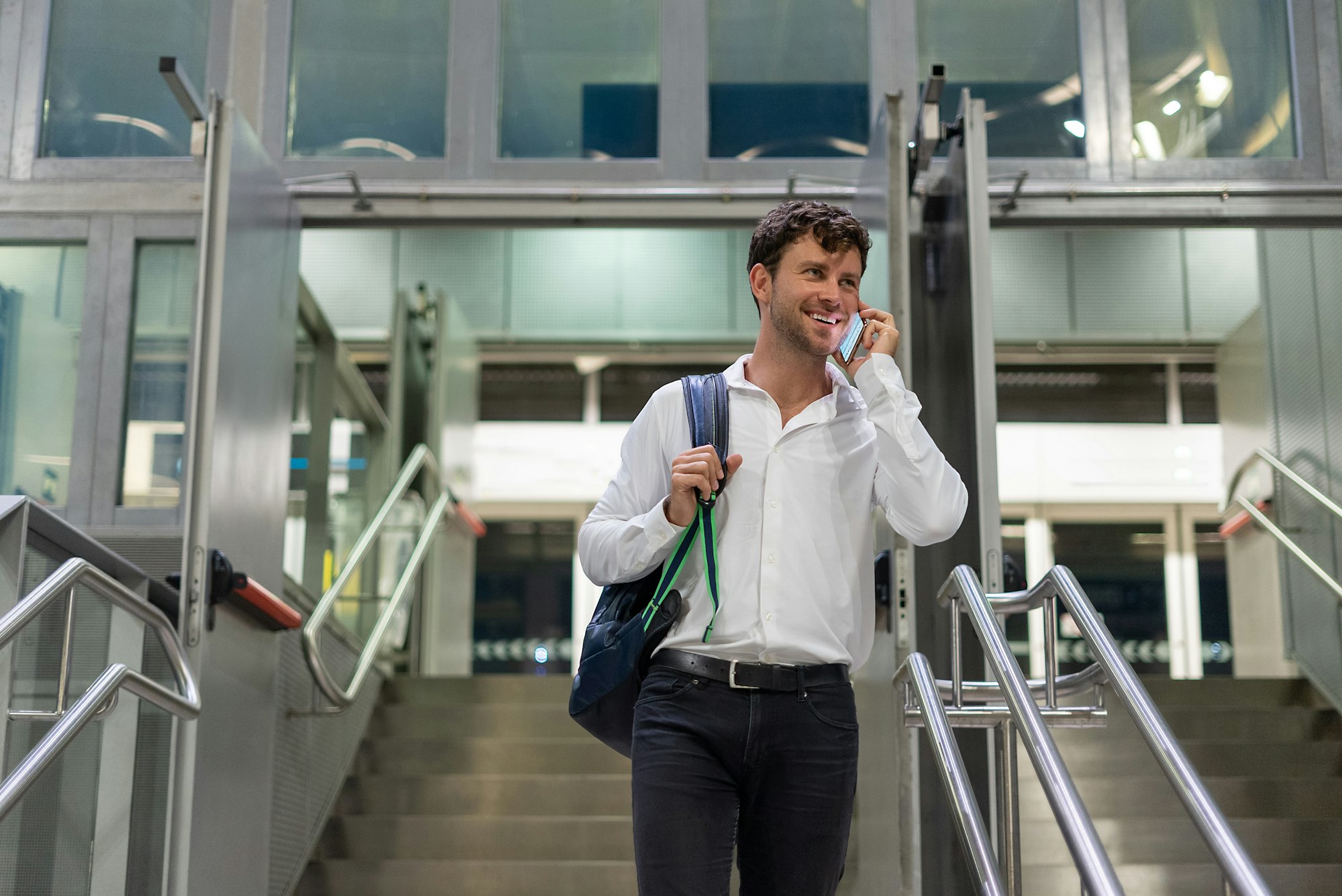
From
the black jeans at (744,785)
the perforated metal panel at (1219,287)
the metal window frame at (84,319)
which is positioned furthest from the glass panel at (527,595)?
the black jeans at (744,785)

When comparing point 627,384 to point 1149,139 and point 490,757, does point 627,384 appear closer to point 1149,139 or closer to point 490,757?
point 490,757

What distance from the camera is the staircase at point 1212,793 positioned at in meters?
5.05

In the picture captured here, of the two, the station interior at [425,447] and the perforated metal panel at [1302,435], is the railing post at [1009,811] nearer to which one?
the station interior at [425,447]

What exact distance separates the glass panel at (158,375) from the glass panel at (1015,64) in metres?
2.51

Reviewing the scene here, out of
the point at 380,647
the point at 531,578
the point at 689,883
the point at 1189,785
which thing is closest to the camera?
the point at 1189,785

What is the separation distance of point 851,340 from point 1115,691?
2.11 ft

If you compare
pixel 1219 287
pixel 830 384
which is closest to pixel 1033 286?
pixel 1219 287

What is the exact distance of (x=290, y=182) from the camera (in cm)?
492

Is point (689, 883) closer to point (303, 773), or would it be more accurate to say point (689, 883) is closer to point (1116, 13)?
point (303, 773)

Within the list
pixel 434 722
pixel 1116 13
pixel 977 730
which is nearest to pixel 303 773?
pixel 434 722

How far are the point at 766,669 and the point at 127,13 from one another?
12.3 feet

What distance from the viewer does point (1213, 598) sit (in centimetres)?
998

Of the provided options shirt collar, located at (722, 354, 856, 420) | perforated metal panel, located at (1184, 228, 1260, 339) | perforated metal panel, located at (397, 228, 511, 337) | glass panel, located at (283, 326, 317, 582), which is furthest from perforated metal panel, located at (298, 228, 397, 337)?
shirt collar, located at (722, 354, 856, 420)

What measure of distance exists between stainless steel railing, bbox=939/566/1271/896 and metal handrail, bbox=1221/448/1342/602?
11.9 feet
